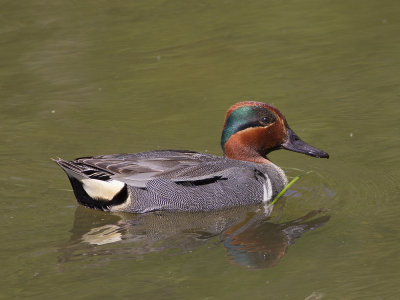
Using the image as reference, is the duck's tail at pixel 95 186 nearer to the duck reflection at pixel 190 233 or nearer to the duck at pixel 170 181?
the duck at pixel 170 181

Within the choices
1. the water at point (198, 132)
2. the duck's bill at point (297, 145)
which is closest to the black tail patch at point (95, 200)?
the water at point (198, 132)

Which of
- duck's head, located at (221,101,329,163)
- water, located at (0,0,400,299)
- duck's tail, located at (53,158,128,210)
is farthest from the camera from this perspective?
duck's head, located at (221,101,329,163)

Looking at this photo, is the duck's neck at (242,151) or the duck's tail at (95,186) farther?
the duck's neck at (242,151)

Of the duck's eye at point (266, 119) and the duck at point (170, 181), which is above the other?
the duck's eye at point (266, 119)

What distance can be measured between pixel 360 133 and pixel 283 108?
1.22m

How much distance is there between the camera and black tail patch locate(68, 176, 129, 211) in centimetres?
853

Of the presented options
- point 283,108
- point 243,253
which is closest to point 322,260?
point 243,253

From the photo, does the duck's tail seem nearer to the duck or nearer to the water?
the duck

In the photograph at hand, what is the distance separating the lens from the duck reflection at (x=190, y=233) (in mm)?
7438

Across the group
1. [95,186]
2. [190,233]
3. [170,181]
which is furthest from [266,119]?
[95,186]

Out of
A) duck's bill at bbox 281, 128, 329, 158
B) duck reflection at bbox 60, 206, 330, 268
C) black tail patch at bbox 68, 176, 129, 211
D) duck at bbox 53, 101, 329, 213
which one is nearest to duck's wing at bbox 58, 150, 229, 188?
duck at bbox 53, 101, 329, 213

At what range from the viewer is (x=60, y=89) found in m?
11.8

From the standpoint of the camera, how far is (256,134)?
30.4ft

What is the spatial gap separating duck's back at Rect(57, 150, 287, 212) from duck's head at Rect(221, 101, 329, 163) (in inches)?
17.6
